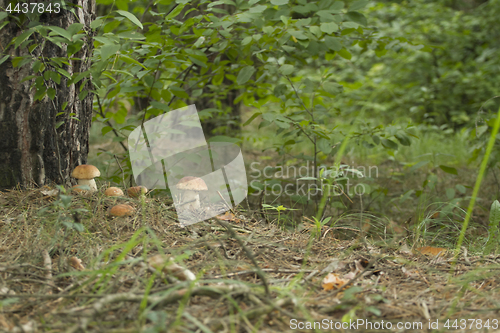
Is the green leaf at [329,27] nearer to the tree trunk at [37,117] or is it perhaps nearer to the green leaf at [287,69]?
the green leaf at [287,69]

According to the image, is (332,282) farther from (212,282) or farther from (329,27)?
(329,27)

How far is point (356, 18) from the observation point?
2400mm

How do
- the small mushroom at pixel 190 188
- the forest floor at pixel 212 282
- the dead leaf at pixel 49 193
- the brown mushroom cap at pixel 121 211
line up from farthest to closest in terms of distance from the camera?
the small mushroom at pixel 190 188, the dead leaf at pixel 49 193, the brown mushroom cap at pixel 121 211, the forest floor at pixel 212 282

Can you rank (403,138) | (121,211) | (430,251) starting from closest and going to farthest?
(121,211) < (430,251) < (403,138)

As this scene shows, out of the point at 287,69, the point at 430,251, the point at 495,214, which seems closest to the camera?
the point at 430,251

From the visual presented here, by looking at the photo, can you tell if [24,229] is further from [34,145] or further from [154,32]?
[154,32]

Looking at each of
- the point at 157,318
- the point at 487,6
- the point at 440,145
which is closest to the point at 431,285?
the point at 157,318

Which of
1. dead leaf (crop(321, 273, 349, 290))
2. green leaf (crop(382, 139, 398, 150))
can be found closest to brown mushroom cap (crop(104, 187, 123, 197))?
dead leaf (crop(321, 273, 349, 290))

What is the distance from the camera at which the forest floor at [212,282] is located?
961 millimetres

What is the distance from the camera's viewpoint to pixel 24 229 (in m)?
1.47

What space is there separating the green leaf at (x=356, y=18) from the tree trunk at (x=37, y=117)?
1713mm

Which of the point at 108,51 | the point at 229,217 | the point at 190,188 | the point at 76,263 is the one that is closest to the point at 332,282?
the point at 229,217

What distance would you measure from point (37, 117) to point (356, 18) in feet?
7.15

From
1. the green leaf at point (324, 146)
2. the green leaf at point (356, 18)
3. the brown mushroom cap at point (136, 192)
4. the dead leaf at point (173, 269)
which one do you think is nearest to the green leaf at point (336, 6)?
the green leaf at point (356, 18)
